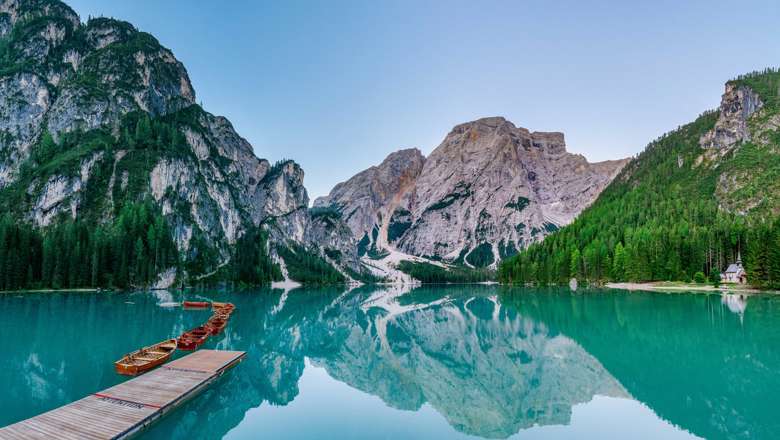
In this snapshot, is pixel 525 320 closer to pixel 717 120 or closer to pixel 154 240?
pixel 154 240

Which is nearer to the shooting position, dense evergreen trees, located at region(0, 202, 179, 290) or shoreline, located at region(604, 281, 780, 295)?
shoreline, located at region(604, 281, 780, 295)

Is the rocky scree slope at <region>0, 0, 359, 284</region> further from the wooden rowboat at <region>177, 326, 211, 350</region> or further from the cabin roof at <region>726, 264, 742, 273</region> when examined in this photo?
the cabin roof at <region>726, 264, 742, 273</region>

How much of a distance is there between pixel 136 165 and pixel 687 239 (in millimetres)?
145397

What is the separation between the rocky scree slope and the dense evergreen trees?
18742mm

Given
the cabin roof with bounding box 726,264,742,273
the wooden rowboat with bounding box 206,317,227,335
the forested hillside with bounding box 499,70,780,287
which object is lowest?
the wooden rowboat with bounding box 206,317,227,335

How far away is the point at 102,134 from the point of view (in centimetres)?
14075

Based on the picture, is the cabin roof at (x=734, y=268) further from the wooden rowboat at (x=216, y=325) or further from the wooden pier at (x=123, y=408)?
the wooden pier at (x=123, y=408)

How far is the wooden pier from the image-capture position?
12.2 metres

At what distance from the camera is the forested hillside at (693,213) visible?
86250 mm

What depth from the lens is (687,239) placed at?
295 ft

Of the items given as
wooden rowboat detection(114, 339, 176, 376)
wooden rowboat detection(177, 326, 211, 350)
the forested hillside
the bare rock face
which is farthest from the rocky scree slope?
the bare rock face

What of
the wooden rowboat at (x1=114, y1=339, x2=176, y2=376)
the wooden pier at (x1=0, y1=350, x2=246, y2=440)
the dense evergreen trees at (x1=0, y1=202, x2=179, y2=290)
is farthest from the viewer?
the dense evergreen trees at (x1=0, y1=202, x2=179, y2=290)

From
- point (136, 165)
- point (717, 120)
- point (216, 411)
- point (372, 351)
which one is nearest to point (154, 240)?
point (136, 165)

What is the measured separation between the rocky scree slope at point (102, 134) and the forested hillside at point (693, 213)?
346 feet
